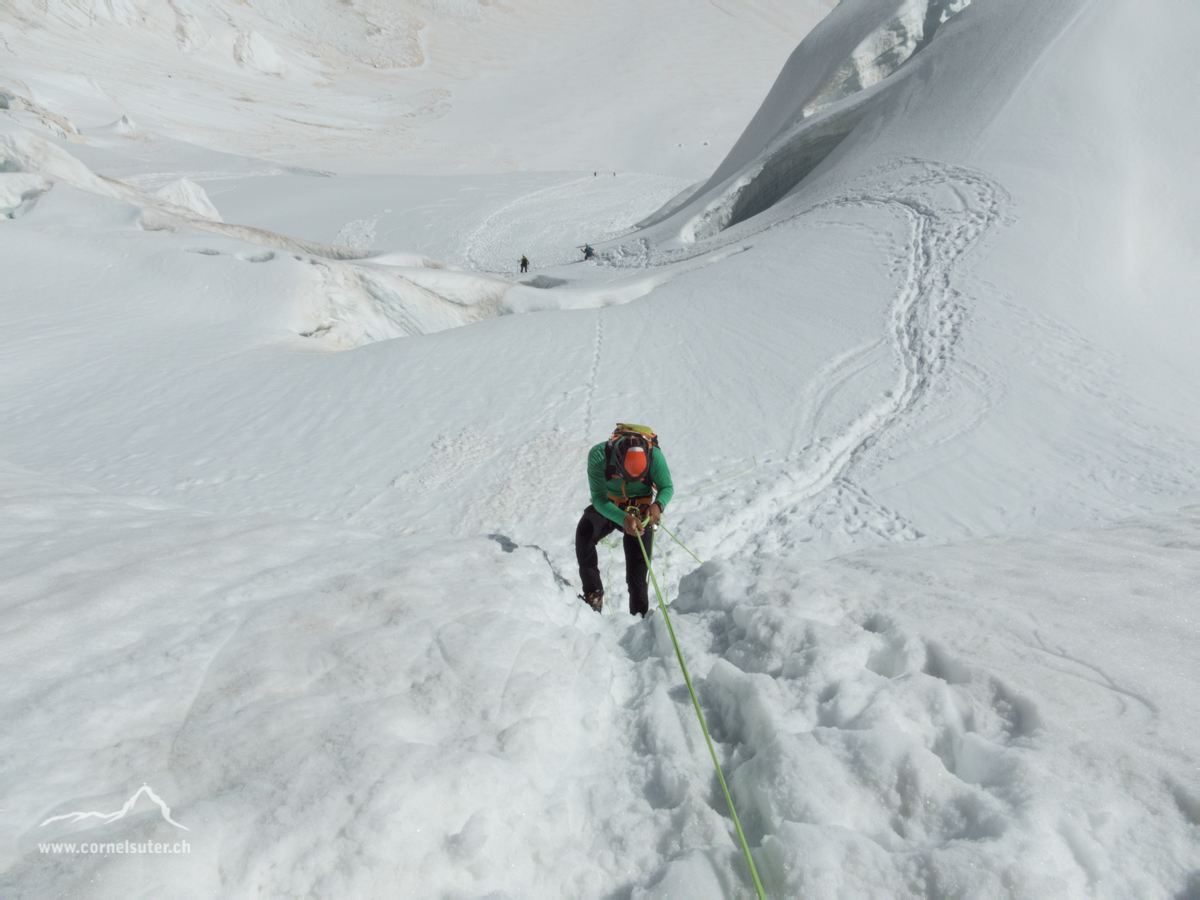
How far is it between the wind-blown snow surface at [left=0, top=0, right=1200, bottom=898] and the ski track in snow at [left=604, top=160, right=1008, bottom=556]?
0.05 meters

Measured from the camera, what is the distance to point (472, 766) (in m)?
1.88

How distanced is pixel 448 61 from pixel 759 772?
70023 millimetres

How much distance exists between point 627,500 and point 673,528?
3.86 feet

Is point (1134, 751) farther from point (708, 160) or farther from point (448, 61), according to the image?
point (448, 61)

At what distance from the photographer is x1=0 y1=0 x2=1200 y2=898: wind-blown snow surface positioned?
1745 mm

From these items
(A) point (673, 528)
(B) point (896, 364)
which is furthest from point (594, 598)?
(B) point (896, 364)

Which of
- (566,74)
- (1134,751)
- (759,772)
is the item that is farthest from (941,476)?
(566,74)

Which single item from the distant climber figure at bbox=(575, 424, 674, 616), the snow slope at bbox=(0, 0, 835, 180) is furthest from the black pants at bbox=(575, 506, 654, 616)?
the snow slope at bbox=(0, 0, 835, 180)

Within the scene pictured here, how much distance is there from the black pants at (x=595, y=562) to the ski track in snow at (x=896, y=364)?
2.96 ft

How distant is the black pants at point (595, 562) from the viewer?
3953 mm
